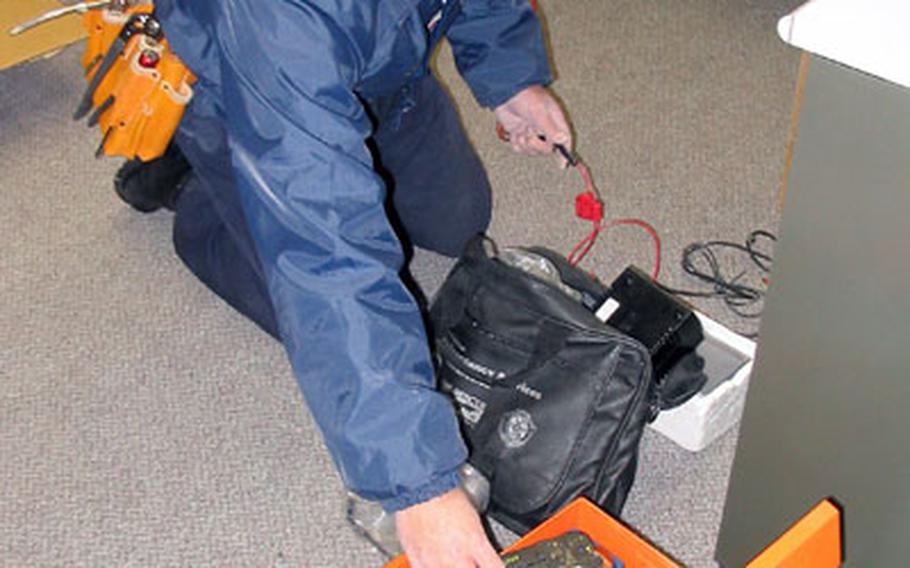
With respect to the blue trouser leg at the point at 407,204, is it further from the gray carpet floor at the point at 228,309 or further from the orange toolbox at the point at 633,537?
the orange toolbox at the point at 633,537

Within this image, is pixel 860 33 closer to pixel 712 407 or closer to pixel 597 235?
pixel 712 407

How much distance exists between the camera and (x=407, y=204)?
178 cm

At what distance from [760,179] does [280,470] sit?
100cm

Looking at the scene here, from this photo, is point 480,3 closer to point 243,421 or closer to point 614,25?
point 243,421

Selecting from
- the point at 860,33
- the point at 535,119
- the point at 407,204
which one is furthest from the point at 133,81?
the point at 860,33

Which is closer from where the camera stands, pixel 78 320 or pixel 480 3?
pixel 480 3

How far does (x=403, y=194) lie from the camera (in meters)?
1.77

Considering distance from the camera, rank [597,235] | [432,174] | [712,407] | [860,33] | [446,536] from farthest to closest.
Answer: [597,235] < [432,174] < [712,407] < [446,536] < [860,33]

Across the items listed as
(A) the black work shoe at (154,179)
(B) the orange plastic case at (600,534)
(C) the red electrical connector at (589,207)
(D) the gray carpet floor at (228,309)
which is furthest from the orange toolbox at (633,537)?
(A) the black work shoe at (154,179)

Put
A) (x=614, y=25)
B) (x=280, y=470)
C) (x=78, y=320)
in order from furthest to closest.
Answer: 1. (x=614, y=25)
2. (x=78, y=320)
3. (x=280, y=470)

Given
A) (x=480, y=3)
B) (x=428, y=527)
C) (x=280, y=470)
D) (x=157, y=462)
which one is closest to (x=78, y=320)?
(x=157, y=462)

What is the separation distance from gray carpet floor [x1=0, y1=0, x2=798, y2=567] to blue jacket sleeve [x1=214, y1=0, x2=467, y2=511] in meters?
0.44

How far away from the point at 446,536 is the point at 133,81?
0.91 meters

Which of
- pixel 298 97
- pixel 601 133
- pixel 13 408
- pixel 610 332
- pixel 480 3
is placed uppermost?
pixel 298 97
